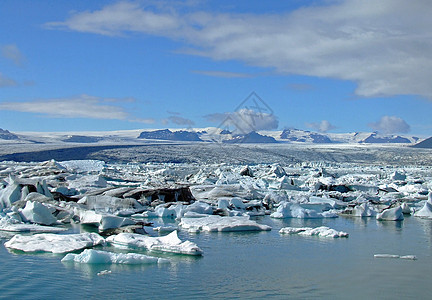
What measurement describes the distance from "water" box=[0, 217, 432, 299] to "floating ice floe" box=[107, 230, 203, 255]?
0.20 meters

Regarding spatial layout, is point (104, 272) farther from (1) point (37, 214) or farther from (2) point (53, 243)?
(1) point (37, 214)

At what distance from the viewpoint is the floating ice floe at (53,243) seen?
7969mm

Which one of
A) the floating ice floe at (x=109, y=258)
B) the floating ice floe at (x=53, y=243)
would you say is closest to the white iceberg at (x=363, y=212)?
the floating ice floe at (x=53, y=243)

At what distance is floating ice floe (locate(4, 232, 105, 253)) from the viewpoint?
797cm

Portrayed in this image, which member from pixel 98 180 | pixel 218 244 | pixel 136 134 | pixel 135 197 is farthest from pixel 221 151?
pixel 136 134

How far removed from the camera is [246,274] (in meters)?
6.96

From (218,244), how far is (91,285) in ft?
11.0

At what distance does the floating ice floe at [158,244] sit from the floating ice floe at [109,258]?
65 centimetres

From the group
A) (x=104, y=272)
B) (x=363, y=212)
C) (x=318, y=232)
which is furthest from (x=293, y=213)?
(x=104, y=272)

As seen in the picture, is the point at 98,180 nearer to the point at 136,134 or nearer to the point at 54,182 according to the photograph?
the point at 54,182

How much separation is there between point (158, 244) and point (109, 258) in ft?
3.58

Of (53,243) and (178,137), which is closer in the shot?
(53,243)

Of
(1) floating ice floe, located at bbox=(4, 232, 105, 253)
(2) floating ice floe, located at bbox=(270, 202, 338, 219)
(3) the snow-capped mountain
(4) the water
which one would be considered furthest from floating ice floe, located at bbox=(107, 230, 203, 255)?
(3) the snow-capped mountain

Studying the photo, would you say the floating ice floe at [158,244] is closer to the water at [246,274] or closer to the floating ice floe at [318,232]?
the water at [246,274]
